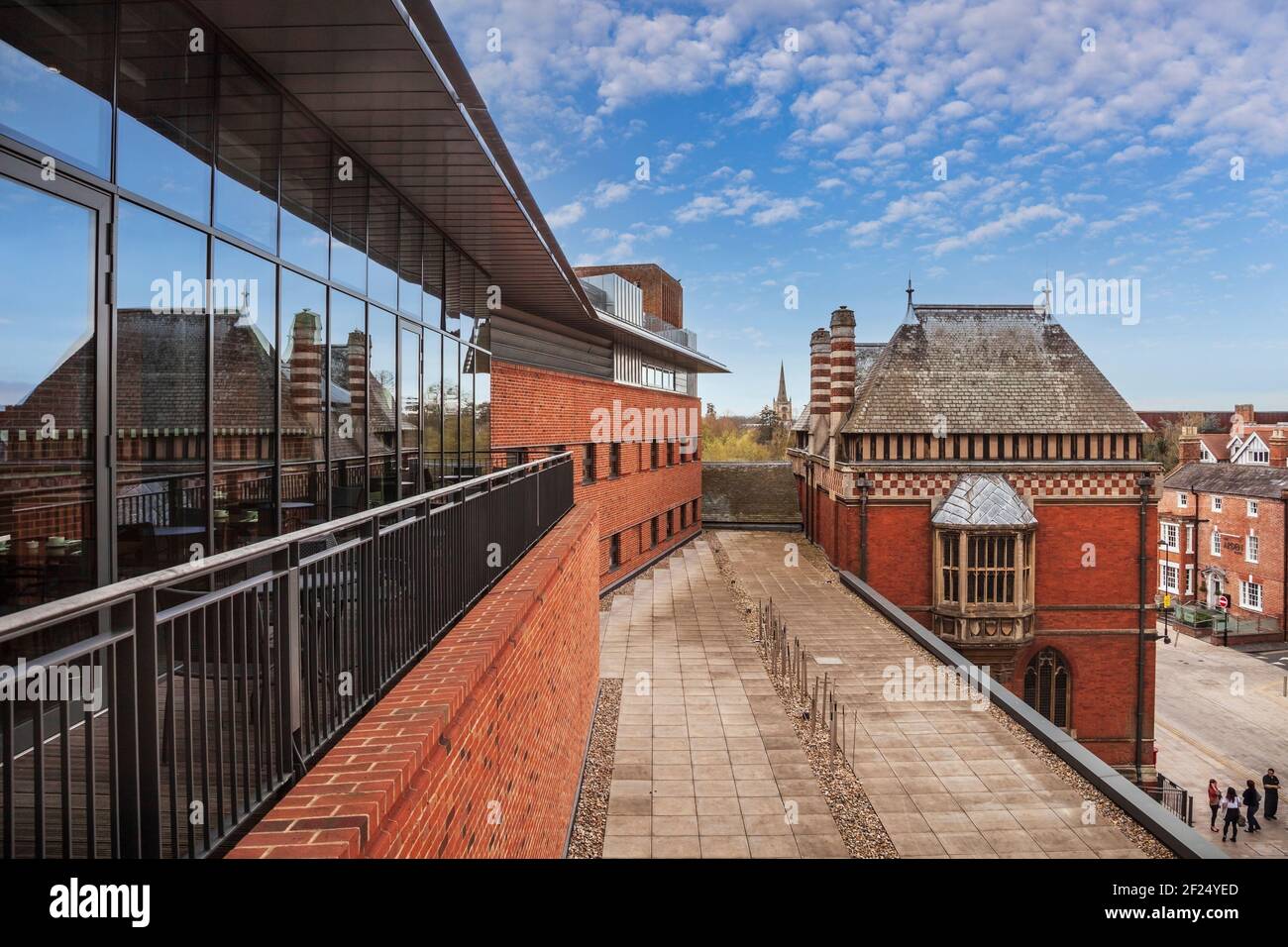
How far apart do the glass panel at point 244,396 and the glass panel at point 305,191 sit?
0.62m

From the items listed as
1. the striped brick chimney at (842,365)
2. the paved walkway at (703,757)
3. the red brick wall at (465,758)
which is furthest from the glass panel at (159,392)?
the striped brick chimney at (842,365)

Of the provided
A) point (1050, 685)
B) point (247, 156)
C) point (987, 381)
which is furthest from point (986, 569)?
point (247, 156)

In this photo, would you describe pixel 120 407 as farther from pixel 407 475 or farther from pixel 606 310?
pixel 606 310

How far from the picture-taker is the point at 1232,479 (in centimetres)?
4209

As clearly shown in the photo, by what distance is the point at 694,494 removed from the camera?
3462 cm

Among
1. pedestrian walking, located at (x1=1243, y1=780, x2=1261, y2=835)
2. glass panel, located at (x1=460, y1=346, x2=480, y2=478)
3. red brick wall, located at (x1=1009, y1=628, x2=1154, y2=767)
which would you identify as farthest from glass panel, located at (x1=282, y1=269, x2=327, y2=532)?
pedestrian walking, located at (x1=1243, y1=780, x2=1261, y2=835)

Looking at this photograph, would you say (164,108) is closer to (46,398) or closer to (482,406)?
(46,398)

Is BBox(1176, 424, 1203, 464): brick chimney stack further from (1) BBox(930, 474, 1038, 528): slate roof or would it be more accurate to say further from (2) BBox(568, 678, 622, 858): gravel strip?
(2) BBox(568, 678, 622, 858): gravel strip

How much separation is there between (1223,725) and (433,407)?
102ft

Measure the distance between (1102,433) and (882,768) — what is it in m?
18.1

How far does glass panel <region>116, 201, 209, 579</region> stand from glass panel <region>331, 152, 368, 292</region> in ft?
7.80

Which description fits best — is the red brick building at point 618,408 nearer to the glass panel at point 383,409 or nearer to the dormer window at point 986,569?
the glass panel at point 383,409

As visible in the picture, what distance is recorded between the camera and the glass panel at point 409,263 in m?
8.91
